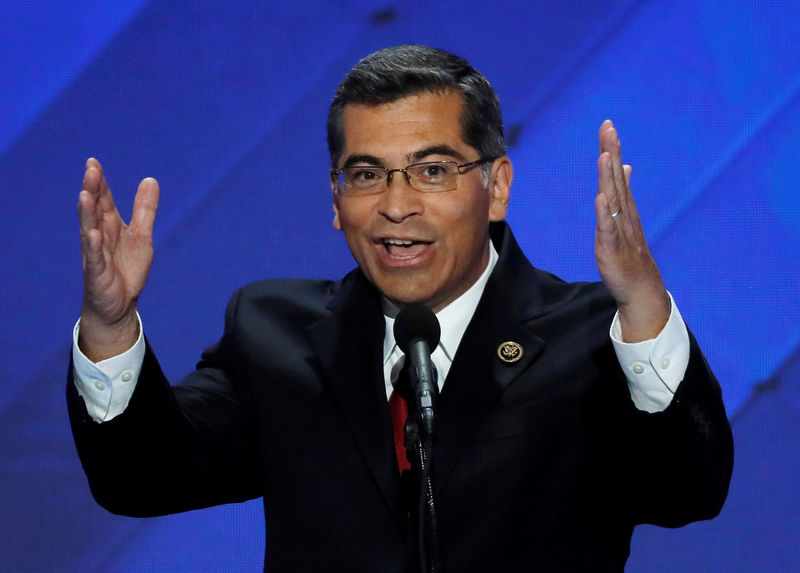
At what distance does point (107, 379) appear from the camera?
6.26 ft

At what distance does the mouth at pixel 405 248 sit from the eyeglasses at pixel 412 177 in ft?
0.32

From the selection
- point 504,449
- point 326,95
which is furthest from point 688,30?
point 504,449

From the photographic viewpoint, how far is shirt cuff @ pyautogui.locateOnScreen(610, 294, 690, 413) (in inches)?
72.1

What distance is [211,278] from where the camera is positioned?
3.23m

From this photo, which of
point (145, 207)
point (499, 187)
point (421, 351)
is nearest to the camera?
point (421, 351)

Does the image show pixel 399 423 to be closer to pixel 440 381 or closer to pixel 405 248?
pixel 440 381

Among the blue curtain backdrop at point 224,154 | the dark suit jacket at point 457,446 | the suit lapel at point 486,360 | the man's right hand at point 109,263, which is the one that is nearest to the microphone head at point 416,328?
the suit lapel at point 486,360

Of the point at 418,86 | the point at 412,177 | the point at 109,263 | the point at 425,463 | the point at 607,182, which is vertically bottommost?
the point at 425,463

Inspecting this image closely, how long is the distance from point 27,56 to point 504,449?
1953mm

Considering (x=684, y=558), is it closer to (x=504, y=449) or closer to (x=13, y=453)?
(x=504, y=449)

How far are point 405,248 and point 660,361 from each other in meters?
0.56

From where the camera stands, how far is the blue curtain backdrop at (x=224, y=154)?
311cm

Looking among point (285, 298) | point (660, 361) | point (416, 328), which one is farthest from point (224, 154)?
point (660, 361)

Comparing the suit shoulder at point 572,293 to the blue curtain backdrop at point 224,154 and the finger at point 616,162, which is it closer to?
the finger at point 616,162
